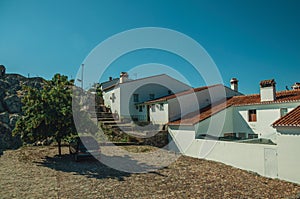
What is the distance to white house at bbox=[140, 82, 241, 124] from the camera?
21.5 metres

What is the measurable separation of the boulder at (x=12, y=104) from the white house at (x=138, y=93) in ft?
41.4

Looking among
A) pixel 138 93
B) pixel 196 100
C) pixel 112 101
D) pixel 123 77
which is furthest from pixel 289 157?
pixel 123 77

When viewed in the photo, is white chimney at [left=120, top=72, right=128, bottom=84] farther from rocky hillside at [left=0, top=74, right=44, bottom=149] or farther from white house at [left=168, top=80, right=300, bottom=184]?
white house at [left=168, top=80, right=300, bottom=184]

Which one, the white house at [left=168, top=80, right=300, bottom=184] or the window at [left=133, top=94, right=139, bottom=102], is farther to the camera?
the window at [left=133, top=94, right=139, bottom=102]

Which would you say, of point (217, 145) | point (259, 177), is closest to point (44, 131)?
point (217, 145)

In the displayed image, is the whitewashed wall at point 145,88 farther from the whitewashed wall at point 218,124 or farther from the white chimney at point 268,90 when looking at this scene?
the white chimney at point 268,90

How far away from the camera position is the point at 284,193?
8.81 meters

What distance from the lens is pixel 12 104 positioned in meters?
28.2

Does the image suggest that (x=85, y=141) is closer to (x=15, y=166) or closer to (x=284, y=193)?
(x=15, y=166)

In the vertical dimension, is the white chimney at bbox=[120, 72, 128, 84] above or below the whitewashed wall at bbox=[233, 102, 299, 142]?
above

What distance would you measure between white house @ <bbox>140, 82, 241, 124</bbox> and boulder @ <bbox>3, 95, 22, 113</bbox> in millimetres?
18232

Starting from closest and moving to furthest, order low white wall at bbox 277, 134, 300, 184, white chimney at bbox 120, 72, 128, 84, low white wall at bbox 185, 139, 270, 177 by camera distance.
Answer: low white wall at bbox 277, 134, 300, 184 < low white wall at bbox 185, 139, 270, 177 < white chimney at bbox 120, 72, 128, 84

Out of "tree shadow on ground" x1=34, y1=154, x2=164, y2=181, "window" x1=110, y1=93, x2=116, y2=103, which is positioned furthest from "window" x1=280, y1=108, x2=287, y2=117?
"window" x1=110, y1=93, x2=116, y2=103

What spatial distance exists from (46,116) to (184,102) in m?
14.1
